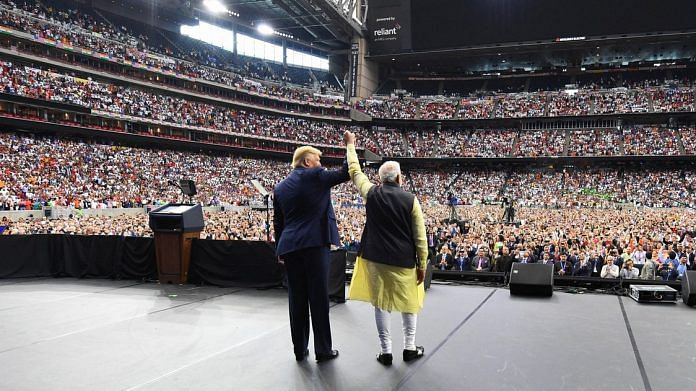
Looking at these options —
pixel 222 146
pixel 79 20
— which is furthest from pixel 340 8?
pixel 79 20

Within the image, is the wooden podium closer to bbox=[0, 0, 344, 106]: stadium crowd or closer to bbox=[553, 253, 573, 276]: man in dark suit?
bbox=[553, 253, 573, 276]: man in dark suit

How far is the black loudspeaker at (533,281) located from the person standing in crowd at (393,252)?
3431 millimetres

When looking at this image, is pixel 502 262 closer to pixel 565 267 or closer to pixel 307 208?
pixel 565 267

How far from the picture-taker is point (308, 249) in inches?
158

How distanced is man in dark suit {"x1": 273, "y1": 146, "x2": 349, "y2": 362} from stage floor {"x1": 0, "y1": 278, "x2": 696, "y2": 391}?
228 mm

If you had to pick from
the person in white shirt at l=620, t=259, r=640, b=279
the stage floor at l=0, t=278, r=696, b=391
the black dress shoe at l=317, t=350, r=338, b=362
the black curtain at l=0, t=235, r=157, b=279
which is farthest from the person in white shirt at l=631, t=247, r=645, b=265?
the black curtain at l=0, t=235, r=157, b=279

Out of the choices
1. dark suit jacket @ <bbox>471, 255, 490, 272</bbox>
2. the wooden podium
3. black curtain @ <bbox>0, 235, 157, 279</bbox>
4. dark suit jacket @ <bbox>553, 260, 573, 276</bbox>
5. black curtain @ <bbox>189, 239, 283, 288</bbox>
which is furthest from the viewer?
dark suit jacket @ <bbox>471, 255, 490, 272</bbox>

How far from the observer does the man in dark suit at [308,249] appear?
4.00 m

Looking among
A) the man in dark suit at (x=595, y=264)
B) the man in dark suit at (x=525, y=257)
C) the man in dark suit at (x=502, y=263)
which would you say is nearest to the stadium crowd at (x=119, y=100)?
the man in dark suit at (x=502, y=263)

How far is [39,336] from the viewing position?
4645 mm

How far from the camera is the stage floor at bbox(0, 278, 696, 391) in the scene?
3543 millimetres

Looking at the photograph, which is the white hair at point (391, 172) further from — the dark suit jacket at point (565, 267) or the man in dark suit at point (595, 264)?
the man in dark suit at point (595, 264)

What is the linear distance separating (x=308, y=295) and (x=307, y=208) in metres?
0.73

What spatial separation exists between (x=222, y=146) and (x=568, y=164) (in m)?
33.6
